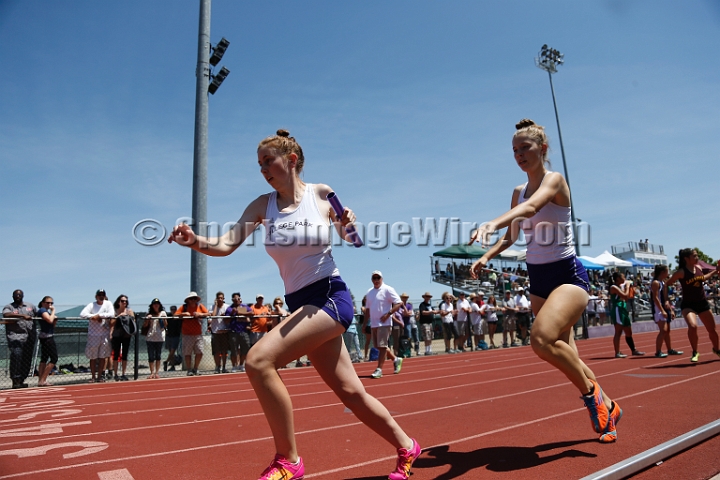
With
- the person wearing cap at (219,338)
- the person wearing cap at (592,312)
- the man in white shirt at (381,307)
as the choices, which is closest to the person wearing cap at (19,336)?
the person wearing cap at (219,338)

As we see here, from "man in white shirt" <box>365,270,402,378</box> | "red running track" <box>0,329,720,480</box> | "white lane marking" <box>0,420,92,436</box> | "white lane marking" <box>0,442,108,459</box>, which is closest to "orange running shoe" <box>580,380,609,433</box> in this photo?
"red running track" <box>0,329,720,480</box>

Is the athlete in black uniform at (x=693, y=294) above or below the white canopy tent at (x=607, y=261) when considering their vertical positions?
below

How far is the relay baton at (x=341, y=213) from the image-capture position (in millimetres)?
3148

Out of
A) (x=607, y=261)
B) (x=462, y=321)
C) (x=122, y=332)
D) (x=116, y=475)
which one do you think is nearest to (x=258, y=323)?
(x=122, y=332)

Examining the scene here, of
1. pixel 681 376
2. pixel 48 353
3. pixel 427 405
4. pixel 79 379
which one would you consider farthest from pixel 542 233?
pixel 79 379

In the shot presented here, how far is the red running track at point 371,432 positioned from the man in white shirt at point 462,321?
8473 mm

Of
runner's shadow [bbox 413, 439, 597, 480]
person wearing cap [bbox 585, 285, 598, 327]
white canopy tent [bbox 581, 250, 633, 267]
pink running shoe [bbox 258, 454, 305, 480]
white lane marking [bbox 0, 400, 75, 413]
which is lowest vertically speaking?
runner's shadow [bbox 413, 439, 597, 480]

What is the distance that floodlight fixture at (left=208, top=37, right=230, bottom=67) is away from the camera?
55.6 feet

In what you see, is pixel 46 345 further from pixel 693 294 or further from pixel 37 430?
pixel 693 294

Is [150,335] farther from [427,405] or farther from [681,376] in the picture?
[681,376]

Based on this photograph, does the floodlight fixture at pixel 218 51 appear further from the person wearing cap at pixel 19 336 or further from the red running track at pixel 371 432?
the red running track at pixel 371 432

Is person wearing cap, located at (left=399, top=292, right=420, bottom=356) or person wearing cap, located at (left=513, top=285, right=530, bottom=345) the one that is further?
person wearing cap, located at (left=513, top=285, right=530, bottom=345)

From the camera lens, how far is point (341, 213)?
3191 millimetres

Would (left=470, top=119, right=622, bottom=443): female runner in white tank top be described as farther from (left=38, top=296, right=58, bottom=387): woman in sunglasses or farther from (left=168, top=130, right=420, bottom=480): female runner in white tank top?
(left=38, top=296, right=58, bottom=387): woman in sunglasses
